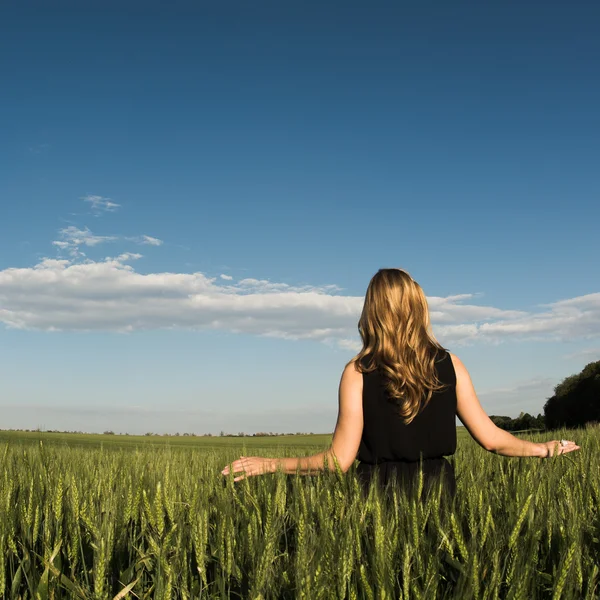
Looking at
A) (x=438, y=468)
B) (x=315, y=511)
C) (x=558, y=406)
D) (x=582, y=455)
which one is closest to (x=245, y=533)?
(x=315, y=511)

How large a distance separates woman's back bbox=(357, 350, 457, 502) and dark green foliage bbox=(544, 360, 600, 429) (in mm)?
26385

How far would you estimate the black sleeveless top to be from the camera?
3.71m

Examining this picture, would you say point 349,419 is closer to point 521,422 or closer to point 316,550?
point 316,550

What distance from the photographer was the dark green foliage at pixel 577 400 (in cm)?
2827

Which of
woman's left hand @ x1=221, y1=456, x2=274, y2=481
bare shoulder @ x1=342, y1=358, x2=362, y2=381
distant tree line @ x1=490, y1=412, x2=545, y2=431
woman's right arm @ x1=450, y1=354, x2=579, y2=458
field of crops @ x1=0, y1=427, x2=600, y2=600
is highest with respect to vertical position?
bare shoulder @ x1=342, y1=358, x2=362, y2=381

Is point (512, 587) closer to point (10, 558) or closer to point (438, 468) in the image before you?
point (10, 558)

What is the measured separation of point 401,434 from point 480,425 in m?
0.70

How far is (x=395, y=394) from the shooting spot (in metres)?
3.68

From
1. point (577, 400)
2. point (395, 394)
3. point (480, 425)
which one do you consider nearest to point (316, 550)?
point (395, 394)

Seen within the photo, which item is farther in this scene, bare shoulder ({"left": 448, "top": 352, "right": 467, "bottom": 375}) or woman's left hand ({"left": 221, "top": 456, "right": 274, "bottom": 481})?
bare shoulder ({"left": 448, "top": 352, "right": 467, "bottom": 375})

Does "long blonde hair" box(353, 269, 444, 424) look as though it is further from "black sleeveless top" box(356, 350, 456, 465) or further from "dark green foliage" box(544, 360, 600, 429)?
"dark green foliage" box(544, 360, 600, 429)

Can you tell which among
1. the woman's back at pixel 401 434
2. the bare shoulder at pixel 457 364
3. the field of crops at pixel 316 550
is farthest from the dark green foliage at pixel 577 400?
the field of crops at pixel 316 550

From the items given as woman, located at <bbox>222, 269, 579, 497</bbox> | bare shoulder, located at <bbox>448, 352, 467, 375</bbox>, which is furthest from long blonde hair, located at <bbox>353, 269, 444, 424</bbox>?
bare shoulder, located at <bbox>448, 352, 467, 375</bbox>

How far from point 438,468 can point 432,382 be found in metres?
0.53
